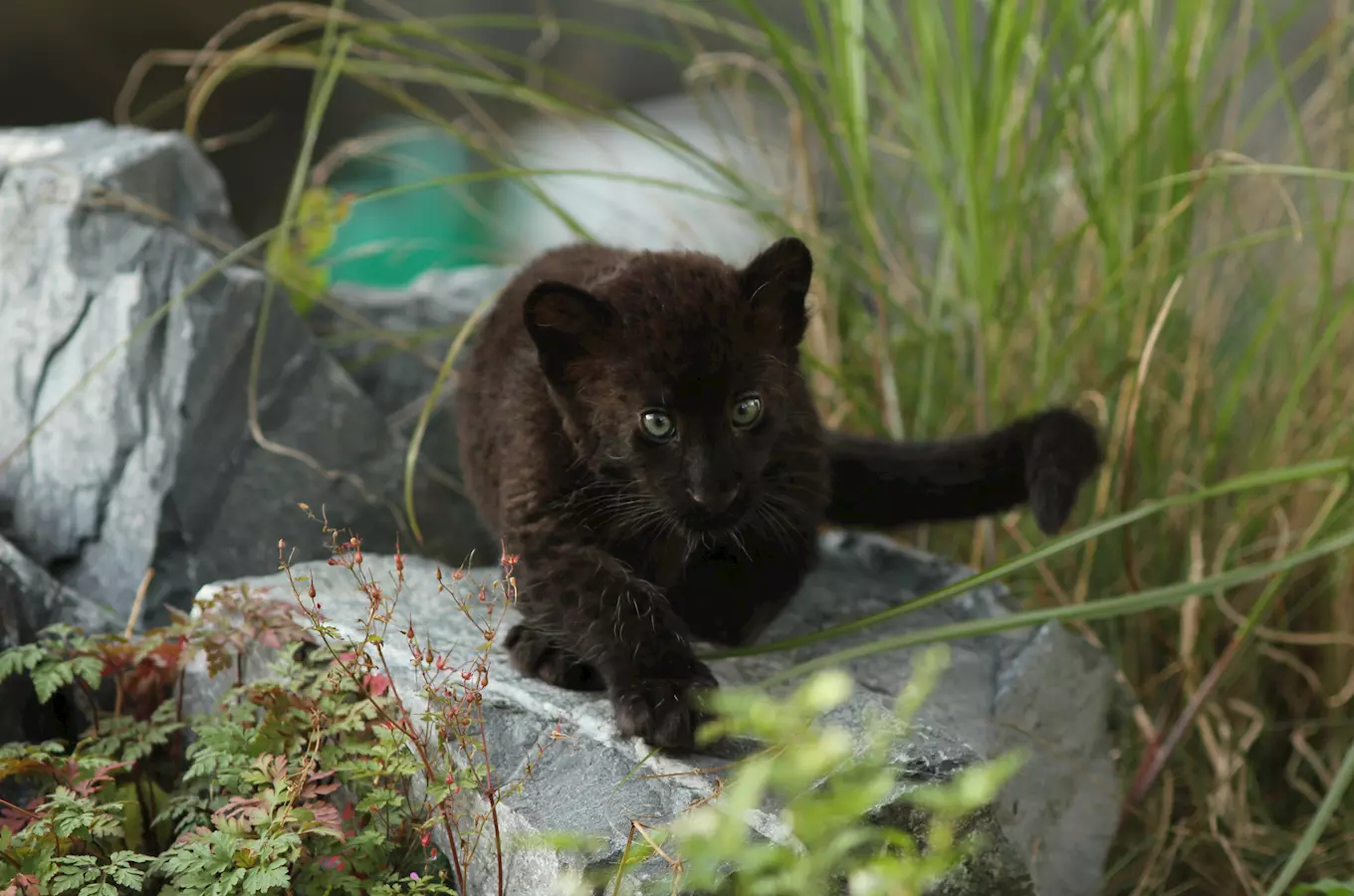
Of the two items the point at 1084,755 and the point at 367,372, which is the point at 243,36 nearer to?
the point at 367,372

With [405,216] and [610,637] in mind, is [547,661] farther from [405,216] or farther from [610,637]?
[405,216]

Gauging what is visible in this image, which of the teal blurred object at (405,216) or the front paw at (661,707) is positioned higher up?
the teal blurred object at (405,216)

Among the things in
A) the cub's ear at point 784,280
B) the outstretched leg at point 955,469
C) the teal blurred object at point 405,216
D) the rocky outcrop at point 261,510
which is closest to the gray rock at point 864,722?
the rocky outcrop at point 261,510

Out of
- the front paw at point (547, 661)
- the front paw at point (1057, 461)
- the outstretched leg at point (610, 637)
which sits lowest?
the front paw at point (547, 661)

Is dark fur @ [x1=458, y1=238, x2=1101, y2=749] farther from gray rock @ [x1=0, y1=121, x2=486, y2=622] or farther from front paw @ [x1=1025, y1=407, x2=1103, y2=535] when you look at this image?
gray rock @ [x1=0, y1=121, x2=486, y2=622]

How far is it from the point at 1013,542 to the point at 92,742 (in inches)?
75.9

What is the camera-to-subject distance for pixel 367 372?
321cm

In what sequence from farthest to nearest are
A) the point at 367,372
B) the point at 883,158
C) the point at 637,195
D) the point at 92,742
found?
the point at 637,195
the point at 883,158
the point at 367,372
the point at 92,742

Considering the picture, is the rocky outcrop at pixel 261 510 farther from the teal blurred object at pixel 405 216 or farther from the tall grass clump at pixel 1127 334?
the teal blurred object at pixel 405 216

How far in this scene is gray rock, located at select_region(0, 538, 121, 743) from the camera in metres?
1.95

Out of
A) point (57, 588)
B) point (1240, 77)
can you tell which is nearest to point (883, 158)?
point (1240, 77)

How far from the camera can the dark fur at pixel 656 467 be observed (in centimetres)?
170

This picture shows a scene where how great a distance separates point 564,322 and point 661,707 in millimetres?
561

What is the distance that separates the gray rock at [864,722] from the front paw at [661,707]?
4 centimetres
